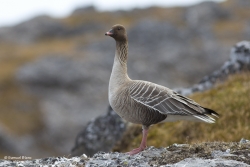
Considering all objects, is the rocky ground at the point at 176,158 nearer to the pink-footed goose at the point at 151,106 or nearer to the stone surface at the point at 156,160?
the stone surface at the point at 156,160

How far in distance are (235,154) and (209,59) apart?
5661 centimetres

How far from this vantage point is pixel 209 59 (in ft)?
208

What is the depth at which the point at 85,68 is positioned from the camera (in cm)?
5806

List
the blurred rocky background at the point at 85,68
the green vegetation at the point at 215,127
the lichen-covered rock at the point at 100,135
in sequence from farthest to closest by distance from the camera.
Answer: the blurred rocky background at the point at 85,68 < the lichen-covered rock at the point at 100,135 < the green vegetation at the point at 215,127

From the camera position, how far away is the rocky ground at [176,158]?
7.53 meters

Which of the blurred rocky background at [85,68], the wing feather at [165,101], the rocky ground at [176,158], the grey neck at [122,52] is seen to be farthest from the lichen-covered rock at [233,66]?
the blurred rocky background at [85,68]

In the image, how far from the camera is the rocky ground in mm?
7527

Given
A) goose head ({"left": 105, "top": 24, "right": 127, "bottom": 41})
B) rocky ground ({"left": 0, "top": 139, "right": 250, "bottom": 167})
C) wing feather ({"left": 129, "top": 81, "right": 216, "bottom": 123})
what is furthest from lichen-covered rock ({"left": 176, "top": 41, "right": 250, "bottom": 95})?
rocky ground ({"left": 0, "top": 139, "right": 250, "bottom": 167})

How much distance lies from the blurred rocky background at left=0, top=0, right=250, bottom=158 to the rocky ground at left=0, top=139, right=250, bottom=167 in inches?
1407

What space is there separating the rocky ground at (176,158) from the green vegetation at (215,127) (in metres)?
4.59

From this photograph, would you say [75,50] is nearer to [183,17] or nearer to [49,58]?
[49,58]

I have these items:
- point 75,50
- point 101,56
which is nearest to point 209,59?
point 101,56

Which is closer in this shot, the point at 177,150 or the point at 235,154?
the point at 235,154

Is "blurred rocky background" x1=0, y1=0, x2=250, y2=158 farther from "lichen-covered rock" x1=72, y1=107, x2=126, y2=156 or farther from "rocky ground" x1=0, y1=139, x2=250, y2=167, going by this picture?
"rocky ground" x1=0, y1=139, x2=250, y2=167
